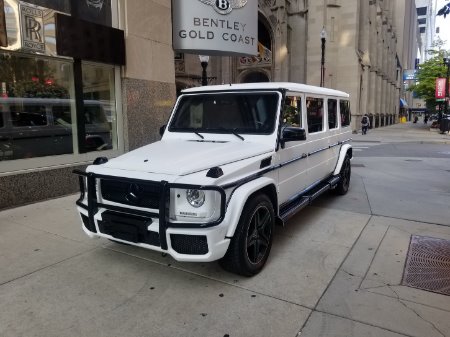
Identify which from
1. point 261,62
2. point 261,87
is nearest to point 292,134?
point 261,87

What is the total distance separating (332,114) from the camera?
6.62 m

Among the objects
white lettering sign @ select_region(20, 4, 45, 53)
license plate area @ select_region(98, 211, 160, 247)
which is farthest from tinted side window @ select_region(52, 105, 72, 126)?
license plate area @ select_region(98, 211, 160, 247)

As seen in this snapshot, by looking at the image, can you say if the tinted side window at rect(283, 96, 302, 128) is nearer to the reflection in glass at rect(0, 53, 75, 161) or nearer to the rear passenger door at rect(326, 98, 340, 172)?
the rear passenger door at rect(326, 98, 340, 172)

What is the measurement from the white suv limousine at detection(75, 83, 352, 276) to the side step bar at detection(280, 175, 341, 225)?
2cm

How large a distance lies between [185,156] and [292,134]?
1361 millimetres

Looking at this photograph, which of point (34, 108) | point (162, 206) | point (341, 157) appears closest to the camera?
point (162, 206)

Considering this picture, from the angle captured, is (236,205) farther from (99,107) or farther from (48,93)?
(99,107)

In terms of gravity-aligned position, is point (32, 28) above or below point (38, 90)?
above

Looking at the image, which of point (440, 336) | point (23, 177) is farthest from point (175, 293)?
point (23, 177)

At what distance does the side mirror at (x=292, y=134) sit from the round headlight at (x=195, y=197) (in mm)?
1524

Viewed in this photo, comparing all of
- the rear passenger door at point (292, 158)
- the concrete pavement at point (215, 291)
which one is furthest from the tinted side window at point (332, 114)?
the concrete pavement at point (215, 291)

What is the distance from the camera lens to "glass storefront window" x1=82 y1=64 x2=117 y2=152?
26.7 feet

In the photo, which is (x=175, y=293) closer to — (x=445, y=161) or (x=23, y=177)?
(x=23, y=177)

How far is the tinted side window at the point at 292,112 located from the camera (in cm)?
469
